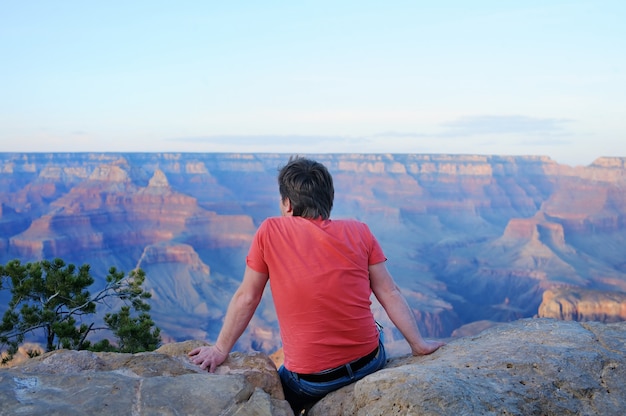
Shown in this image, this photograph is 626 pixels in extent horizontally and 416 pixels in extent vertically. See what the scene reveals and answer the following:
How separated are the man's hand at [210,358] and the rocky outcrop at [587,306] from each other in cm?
3760

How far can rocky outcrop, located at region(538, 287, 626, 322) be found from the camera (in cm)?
3781

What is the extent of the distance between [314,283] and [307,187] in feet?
1.90

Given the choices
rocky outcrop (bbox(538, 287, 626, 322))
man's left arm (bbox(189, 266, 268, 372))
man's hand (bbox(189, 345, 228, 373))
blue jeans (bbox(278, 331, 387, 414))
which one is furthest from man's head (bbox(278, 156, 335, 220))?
rocky outcrop (bbox(538, 287, 626, 322))

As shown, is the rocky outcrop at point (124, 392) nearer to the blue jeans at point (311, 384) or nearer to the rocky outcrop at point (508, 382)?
the blue jeans at point (311, 384)

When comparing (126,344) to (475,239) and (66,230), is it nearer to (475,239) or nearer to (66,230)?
(66,230)

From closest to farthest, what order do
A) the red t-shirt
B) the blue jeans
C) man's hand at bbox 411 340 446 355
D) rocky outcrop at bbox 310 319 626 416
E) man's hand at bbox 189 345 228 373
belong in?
rocky outcrop at bbox 310 319 626 416 → the red t-shirt → the blue jeans → man's hand at bbox 189 345 228 373 → man's hand at bbox 411 340 446 355

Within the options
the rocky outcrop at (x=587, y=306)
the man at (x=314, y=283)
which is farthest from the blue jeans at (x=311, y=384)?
the rocky outcrop at (x=587, y=306)

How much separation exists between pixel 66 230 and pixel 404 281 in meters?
39.9

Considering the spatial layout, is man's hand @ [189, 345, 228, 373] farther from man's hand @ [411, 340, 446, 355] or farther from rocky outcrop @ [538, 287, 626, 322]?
rocky outcrop @ [538, 287, 626, 322]

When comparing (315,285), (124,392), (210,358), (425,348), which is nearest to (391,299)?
(425,348)

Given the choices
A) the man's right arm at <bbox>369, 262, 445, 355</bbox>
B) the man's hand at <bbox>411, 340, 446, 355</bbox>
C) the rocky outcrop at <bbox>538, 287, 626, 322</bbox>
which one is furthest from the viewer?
the rocky outcrop at <bbox>538, 287, 626, 322</bbox>

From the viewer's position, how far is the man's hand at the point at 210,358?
376 cm

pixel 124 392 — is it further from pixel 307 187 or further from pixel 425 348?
pixel 425 348

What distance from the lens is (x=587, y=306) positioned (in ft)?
126
